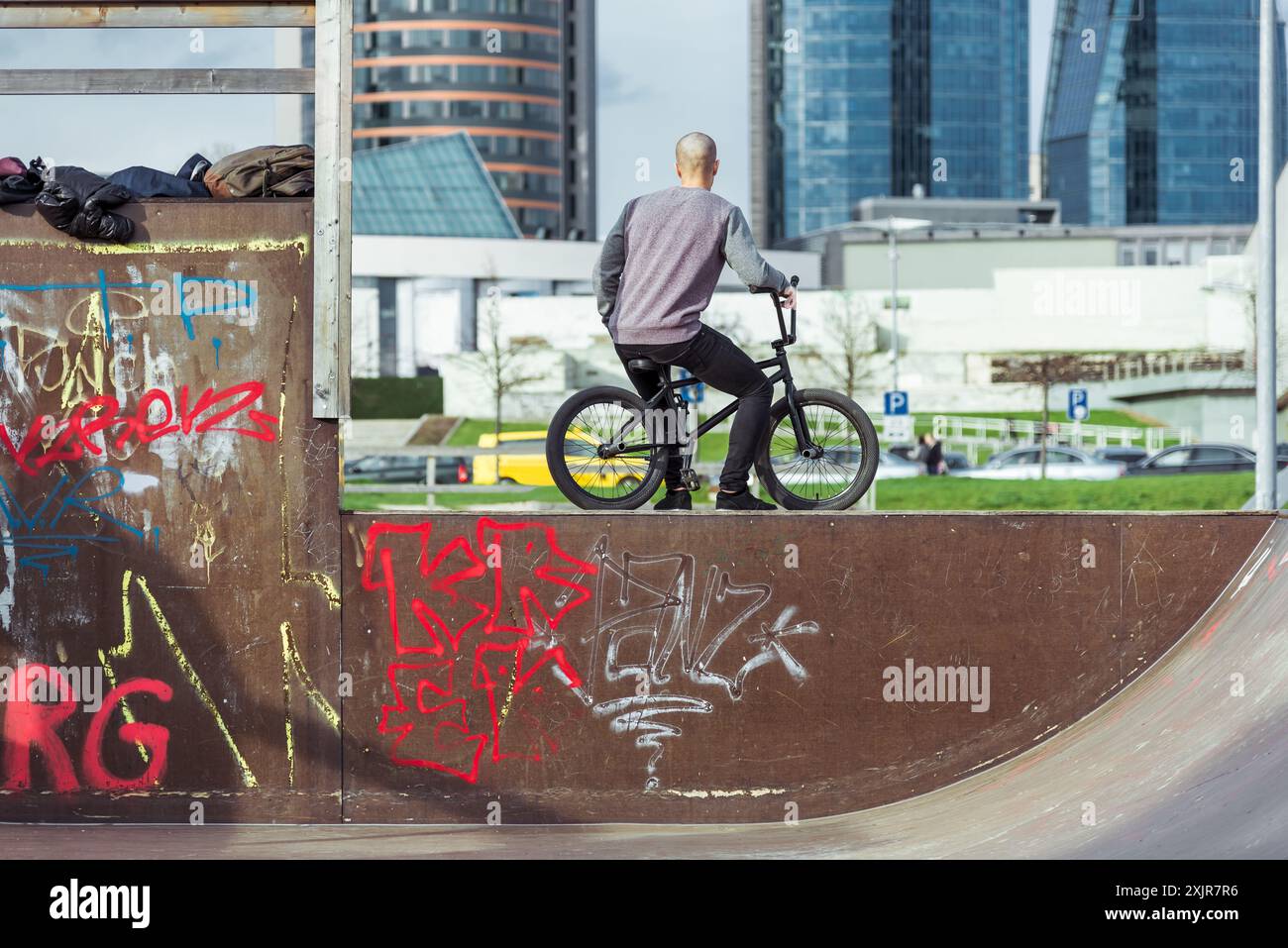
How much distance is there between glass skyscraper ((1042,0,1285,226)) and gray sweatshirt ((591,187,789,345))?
15039 cm

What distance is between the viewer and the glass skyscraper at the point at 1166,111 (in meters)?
146

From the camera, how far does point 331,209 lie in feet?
18.8

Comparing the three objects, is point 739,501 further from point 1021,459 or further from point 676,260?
point 1021,459

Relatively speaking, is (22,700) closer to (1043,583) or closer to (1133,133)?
(1043,583)

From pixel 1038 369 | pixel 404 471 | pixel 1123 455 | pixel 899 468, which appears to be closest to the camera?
pixel 404 471

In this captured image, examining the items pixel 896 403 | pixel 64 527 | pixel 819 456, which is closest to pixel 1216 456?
pixel 896 403

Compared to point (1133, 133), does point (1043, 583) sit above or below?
below

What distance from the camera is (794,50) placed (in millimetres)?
150625

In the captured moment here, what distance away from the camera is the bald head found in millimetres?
6242

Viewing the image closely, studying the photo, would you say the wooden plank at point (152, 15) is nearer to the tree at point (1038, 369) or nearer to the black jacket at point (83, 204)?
the black jacket at point (83, 204)

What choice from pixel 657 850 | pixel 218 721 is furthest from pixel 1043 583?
→ pixel 218 721

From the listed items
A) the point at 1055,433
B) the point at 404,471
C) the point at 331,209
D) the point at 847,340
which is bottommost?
the point at 404,471

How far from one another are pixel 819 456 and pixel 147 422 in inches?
113
